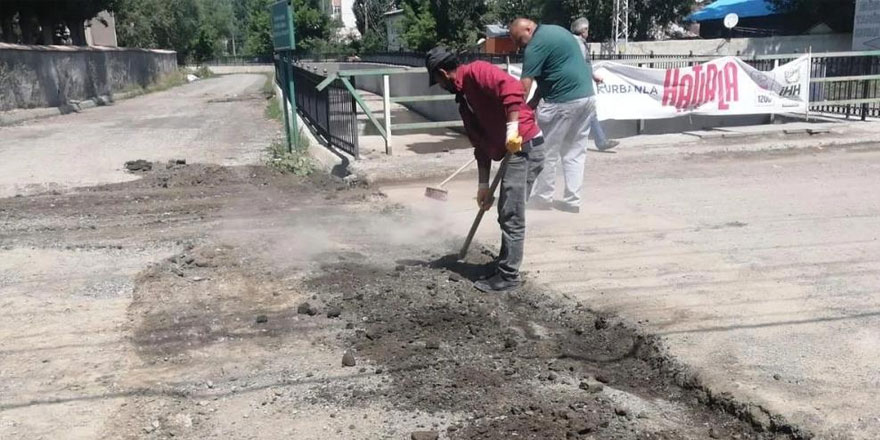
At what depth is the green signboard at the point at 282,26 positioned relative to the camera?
1105cm

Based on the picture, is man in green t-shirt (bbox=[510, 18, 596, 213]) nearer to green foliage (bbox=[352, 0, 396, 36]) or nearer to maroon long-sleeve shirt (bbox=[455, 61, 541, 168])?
maroon long-sleeve shirt (bbox=[455, 61, 541, 168])

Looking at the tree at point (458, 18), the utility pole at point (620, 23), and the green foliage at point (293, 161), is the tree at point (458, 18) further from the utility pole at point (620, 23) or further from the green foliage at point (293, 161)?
the green foliage at point (293, 161)

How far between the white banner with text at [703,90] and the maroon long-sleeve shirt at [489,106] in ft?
22.1

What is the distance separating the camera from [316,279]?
5738 mm

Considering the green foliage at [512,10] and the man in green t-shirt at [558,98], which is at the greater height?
the green foliage at [512,10]

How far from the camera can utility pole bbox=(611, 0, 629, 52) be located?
3543 centimetres

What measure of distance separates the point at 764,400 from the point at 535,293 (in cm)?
196

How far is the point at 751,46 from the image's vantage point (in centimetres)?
3534

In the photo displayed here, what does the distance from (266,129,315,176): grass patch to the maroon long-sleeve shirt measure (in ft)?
18.4

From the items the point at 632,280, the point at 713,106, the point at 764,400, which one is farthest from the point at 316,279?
the point at 713,106

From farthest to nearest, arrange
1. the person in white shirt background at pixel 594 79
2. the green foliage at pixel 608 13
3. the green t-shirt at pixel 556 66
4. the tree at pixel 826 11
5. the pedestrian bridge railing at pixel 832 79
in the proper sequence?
the green foliage at pixel 608 13, the tree at pixel 826 11, the pedestrian bridge railing at pixel 832 79, the person in white shirt background at pixel 594 79, the green t-shirt at pixel 556 66

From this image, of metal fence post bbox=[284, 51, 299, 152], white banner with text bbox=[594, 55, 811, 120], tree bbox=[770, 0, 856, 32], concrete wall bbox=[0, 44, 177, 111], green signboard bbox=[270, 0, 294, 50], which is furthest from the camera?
tree bbox=[770, 0, 856, 32]

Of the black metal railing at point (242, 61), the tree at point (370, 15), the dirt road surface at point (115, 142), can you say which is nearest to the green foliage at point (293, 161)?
the dirt road surface at point (115, 142)

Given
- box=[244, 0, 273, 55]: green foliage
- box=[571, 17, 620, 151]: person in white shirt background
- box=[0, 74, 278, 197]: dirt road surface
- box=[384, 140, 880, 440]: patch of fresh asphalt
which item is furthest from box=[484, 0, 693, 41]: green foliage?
box=[244, 0, 273, 55]: green foliage
